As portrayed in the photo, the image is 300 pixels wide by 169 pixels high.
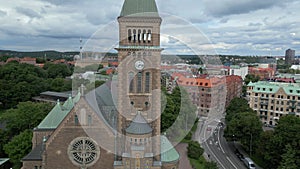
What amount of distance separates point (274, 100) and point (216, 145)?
94.0ft

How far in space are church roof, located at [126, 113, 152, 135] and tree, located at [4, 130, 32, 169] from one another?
21364 millimetres

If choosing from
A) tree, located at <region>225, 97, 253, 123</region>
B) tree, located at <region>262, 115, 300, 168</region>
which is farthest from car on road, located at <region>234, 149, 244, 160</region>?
tree, located at <region>225, 97, 253, 123</region>

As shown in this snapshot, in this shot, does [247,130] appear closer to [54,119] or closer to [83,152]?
[83,152]

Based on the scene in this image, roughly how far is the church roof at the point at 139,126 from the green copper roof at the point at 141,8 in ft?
38.9

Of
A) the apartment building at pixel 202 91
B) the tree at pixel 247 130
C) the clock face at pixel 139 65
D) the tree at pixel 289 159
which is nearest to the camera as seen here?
the clock face at pixel 139 65

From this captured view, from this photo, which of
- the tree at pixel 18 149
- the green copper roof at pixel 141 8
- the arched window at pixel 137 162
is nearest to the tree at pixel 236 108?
the arched window at pixel 137 162

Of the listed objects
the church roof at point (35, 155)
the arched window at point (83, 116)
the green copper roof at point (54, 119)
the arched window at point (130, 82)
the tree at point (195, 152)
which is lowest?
the tree at point (195, 152)

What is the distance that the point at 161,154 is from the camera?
32594 mm

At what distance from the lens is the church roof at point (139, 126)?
28.9m

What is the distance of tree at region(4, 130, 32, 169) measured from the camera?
130ft

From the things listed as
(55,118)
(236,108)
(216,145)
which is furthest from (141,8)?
(236,108)

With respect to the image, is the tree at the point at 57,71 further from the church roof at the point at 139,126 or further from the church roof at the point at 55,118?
the church roof at the point at 139,126

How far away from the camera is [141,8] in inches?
1082

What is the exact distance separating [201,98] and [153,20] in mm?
51913
